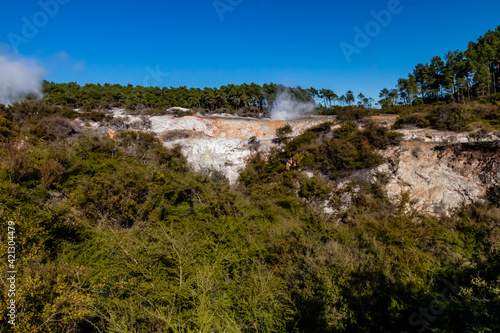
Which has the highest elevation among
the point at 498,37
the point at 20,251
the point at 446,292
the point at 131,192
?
the point at 498,37

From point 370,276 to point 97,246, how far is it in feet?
33.4

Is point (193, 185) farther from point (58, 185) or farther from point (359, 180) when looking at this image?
point (359, 180)

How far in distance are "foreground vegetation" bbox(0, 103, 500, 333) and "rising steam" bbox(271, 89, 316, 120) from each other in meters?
33.3

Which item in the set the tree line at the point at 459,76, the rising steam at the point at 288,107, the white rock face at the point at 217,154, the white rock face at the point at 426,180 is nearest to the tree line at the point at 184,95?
the rising steam at the point at 288,107

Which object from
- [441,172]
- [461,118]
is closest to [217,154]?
[441,172]

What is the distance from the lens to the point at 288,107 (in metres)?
60.4

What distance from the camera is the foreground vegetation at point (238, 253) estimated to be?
5.09 meters

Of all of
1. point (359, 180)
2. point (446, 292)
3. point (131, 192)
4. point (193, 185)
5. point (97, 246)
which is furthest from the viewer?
point (359, 180)

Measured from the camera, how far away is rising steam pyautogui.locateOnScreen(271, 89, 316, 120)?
5528 centimetres

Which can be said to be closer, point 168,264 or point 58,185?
point 168,264

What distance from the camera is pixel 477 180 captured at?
16.1 m

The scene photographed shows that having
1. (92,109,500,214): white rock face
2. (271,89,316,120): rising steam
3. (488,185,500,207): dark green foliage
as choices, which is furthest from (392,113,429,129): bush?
(271,89,316,120): rising steam

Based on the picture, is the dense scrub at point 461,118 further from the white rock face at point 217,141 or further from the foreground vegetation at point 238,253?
the white rock face at point 217,141

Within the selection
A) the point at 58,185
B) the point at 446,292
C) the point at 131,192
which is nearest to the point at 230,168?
the point at 131,192
